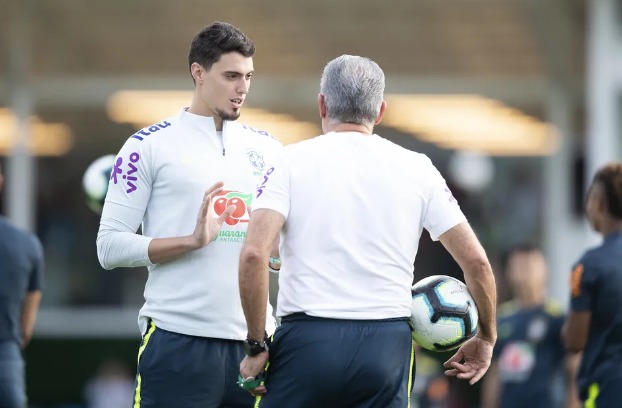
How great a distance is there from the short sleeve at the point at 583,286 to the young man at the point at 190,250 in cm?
201

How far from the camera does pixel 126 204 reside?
509 cm

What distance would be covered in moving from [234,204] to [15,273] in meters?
2.39

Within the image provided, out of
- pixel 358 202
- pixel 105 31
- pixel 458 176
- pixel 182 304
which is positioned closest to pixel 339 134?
pixel 358 202

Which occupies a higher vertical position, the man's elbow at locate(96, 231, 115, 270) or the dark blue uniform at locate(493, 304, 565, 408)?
the man's elbow at locate(96, 231, 115, 270)

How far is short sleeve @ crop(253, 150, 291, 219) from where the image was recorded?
4.32 m

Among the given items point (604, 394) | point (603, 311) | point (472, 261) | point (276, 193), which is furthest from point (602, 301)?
point (276, 193)

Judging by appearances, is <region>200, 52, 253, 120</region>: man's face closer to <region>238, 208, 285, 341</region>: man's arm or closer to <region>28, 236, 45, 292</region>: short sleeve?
<region>238, 208, 285, 341</region>: man's arm

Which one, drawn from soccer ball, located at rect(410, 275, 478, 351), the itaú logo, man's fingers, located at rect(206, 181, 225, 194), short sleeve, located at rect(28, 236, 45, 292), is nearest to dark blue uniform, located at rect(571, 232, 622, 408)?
soccer ball, located at rect(410, 275, 478, 351)

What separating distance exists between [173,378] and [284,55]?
1162cm

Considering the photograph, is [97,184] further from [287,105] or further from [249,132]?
[287,105]

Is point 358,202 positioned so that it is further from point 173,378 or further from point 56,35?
point 56,35

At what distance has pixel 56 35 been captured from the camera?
643 inches

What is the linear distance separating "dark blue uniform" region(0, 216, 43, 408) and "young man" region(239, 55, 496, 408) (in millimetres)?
2855

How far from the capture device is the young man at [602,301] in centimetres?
639
